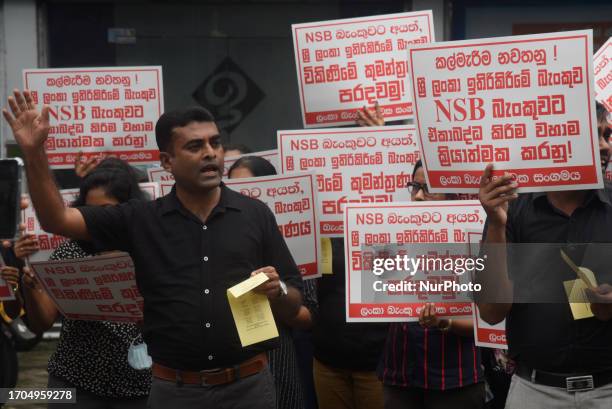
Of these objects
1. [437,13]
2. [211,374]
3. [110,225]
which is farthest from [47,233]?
[437,13]

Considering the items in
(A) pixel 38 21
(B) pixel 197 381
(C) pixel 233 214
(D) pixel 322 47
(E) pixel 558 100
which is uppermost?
(A) pixel 38 21

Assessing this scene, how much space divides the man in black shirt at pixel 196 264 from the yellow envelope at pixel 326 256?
4.44ft

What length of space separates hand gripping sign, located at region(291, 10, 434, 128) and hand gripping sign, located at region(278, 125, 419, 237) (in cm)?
37

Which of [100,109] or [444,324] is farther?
[100,109]

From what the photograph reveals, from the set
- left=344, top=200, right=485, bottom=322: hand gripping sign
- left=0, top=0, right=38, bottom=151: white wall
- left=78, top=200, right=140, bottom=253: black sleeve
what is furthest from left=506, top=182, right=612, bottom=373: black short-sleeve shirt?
left=0, top=0, right=38, bottom=151: white wall

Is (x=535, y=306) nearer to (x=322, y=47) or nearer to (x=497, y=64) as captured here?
(x=497, y=64)

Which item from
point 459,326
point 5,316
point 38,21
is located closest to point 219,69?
point 38,21

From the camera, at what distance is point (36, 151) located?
14.0ft

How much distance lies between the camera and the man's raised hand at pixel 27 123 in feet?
13.9

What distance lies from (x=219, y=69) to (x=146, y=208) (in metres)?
7.47

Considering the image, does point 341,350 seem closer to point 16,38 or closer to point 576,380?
point 576,380

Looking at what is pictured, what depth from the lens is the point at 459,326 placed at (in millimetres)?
5430

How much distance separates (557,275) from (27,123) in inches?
80.8

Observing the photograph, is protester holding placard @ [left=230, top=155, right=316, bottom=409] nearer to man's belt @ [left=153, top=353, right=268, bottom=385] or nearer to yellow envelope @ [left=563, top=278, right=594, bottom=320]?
man's belt @ [left=153, top=353, right=268, bottom=385]
